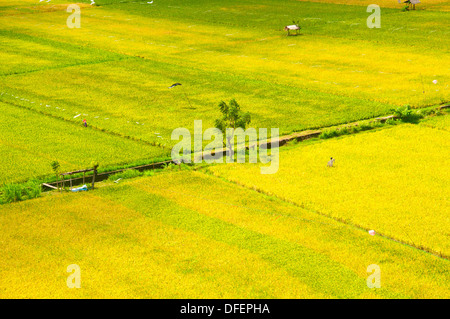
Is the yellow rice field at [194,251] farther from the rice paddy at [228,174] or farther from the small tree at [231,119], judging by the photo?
the small tree at [231,119]

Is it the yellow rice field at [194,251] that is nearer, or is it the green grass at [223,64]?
the yellow rice field at [194,251]

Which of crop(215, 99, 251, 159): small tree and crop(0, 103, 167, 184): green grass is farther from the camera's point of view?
crop(215, 99, 251, 159): small tree

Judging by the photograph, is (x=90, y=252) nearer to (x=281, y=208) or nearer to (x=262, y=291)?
(x=262, y=291)

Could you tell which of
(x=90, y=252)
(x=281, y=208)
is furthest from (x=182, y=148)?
(x=90, y=252)

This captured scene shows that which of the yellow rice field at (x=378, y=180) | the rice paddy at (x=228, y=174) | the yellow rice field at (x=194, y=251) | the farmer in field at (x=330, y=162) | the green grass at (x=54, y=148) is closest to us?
the yellow rice field at (x=194, y=251)

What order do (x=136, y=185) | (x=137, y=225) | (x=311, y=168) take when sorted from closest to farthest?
1. (x=137, y=225)
2. (x=136, y=185)
3. (x=311, y=168)

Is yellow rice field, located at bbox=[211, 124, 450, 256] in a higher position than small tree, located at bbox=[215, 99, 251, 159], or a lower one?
lower

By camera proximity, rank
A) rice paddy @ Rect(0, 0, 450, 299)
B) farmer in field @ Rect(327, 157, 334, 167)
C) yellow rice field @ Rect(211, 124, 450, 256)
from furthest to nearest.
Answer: farmer in field @ Rect(327, 157, 334, 167)
yellow rice field @ Rect(211, 124, 450, 256)
rice paddy @ Rect(0, 0, 450, 299)

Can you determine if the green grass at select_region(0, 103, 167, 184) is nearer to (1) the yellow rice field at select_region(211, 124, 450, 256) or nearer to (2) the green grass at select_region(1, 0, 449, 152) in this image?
(2) the green grass at select_region(1, 0, 449, 152)

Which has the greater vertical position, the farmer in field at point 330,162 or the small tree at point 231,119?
the small tree at point 231,119

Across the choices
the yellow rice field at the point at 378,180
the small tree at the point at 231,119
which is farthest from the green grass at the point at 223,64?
the yellow rice field at the point at 378,180

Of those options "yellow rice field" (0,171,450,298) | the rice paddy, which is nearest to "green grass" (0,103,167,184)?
the rice paddy
